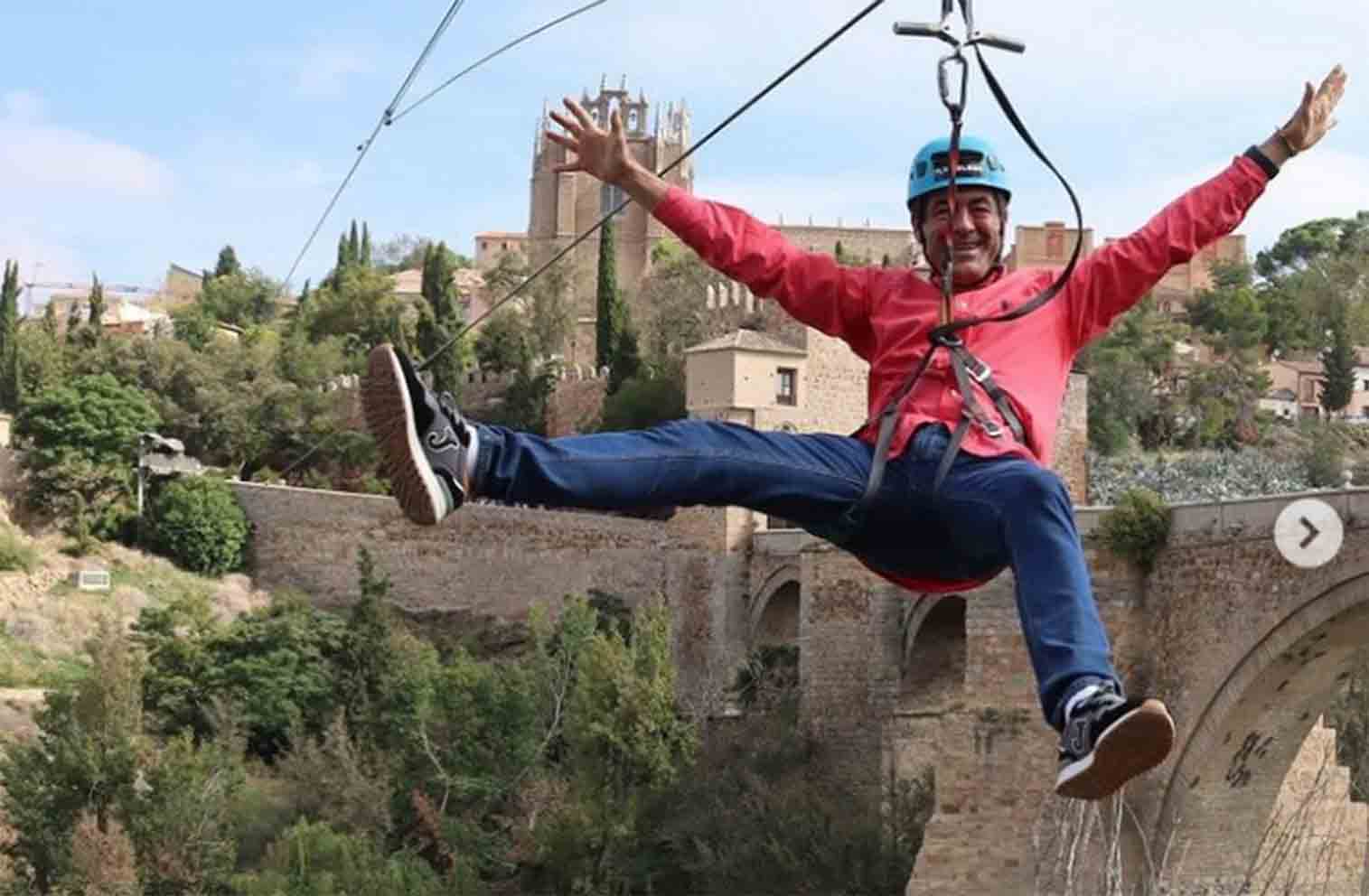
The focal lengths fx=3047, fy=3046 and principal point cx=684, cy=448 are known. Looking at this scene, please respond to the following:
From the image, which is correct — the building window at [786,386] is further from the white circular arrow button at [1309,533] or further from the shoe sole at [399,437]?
the shoe sole at [399,437]

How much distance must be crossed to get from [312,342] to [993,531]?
53801 mm

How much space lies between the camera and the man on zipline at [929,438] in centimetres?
A: 569

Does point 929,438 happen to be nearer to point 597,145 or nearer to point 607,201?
point 597,145

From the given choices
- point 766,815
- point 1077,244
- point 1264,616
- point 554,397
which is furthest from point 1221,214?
point 554,397

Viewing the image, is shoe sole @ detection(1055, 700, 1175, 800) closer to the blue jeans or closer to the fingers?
the blue jeans

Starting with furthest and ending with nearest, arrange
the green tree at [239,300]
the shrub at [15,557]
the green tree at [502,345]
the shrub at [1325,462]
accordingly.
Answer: the green tree at [239,300] < the green tree at [502,345] < the shrub at [1325,462] < the shrub at [15,557]

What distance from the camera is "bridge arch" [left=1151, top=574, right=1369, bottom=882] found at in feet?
76.1

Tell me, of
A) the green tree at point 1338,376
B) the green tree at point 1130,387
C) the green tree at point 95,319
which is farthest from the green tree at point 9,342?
the green tree at point 1338,376

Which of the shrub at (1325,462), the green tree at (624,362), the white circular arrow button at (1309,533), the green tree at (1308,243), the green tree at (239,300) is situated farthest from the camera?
the green tree at (1308,243)

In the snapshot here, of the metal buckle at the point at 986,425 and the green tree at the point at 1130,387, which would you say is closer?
the metal buckle at the point at 986,425

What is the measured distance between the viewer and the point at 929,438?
19.9 ft

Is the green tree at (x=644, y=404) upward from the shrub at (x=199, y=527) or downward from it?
upward

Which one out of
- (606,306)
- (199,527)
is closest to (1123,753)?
(199,527)

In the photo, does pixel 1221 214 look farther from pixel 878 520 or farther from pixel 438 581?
pixel 438 581
